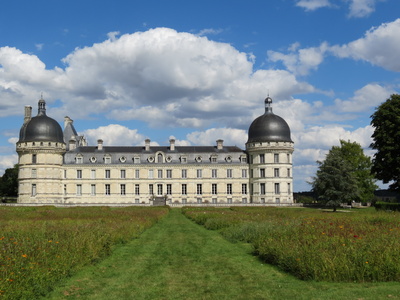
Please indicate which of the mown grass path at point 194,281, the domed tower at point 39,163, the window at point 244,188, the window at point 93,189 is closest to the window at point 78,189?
the window at point 93,189

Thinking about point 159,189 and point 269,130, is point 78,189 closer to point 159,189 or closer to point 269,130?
point 159,189

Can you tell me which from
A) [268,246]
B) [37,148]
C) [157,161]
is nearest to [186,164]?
[157,161]

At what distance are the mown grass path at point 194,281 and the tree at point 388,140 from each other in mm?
28836

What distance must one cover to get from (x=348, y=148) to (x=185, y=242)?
4952 cm

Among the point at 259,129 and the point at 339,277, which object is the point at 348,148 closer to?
the point at 259,129

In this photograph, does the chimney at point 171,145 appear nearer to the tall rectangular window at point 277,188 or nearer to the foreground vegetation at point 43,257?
the tall rectangular window at point 277,188

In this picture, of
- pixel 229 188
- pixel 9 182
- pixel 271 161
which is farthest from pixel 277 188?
pixel 9 182

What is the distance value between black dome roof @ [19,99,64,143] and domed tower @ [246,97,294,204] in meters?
29.4

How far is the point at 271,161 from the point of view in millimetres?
63531

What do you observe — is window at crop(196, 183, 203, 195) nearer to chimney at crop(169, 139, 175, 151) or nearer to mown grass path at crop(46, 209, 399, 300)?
chimney at crop(169, 139, 175, 151)

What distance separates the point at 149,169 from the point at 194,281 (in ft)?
188

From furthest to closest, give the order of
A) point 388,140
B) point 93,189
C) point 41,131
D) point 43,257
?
point 93,189
point 41,131
point 388,140
point 43,257

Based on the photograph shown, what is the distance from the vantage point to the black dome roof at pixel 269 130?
63.9 meters

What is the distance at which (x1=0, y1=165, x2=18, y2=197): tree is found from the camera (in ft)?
269
